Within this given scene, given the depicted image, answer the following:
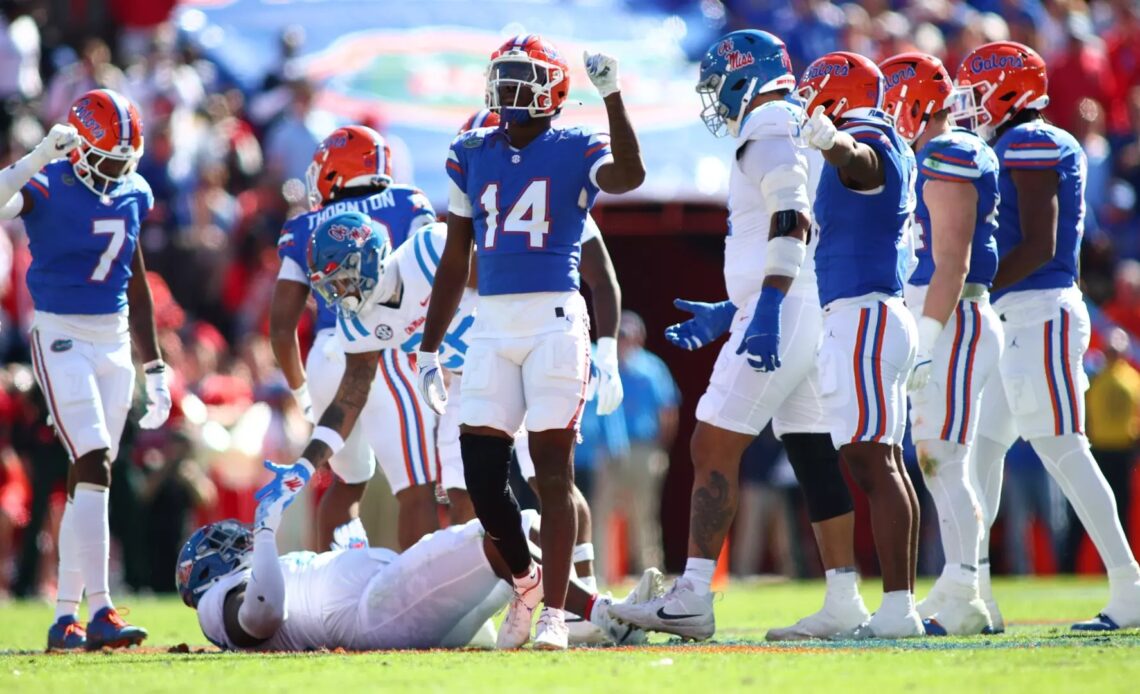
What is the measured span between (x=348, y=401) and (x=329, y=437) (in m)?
0.29

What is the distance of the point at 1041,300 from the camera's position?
7.50 metres

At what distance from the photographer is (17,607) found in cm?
1136

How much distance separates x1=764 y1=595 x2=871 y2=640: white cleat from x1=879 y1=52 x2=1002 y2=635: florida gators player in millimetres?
339

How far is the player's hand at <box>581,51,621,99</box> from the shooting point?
5973mm

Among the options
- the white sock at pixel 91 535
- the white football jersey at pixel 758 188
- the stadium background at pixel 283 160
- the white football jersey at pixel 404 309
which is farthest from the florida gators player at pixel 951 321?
the stadium background at pixel 283 160

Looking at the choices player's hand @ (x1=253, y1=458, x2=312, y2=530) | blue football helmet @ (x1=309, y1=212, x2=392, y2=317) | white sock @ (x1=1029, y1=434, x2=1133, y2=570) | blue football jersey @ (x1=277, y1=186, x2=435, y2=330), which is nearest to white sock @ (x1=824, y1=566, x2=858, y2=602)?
white sock @ (x1=1029, y1=434, x2=1133, y2=570)

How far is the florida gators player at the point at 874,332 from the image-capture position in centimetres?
661

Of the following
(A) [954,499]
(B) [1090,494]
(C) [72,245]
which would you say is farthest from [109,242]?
(B) [1090,494]

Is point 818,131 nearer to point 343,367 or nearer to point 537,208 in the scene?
point 537,208

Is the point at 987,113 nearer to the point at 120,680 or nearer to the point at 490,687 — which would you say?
the point at 490,687

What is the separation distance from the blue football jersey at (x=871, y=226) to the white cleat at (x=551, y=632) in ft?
5.69

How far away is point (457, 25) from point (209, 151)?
9.31 feet

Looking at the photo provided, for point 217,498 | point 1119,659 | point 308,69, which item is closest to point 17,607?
point 217,498

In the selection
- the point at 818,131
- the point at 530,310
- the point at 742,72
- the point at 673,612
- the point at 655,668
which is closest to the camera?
the point at 655,668
